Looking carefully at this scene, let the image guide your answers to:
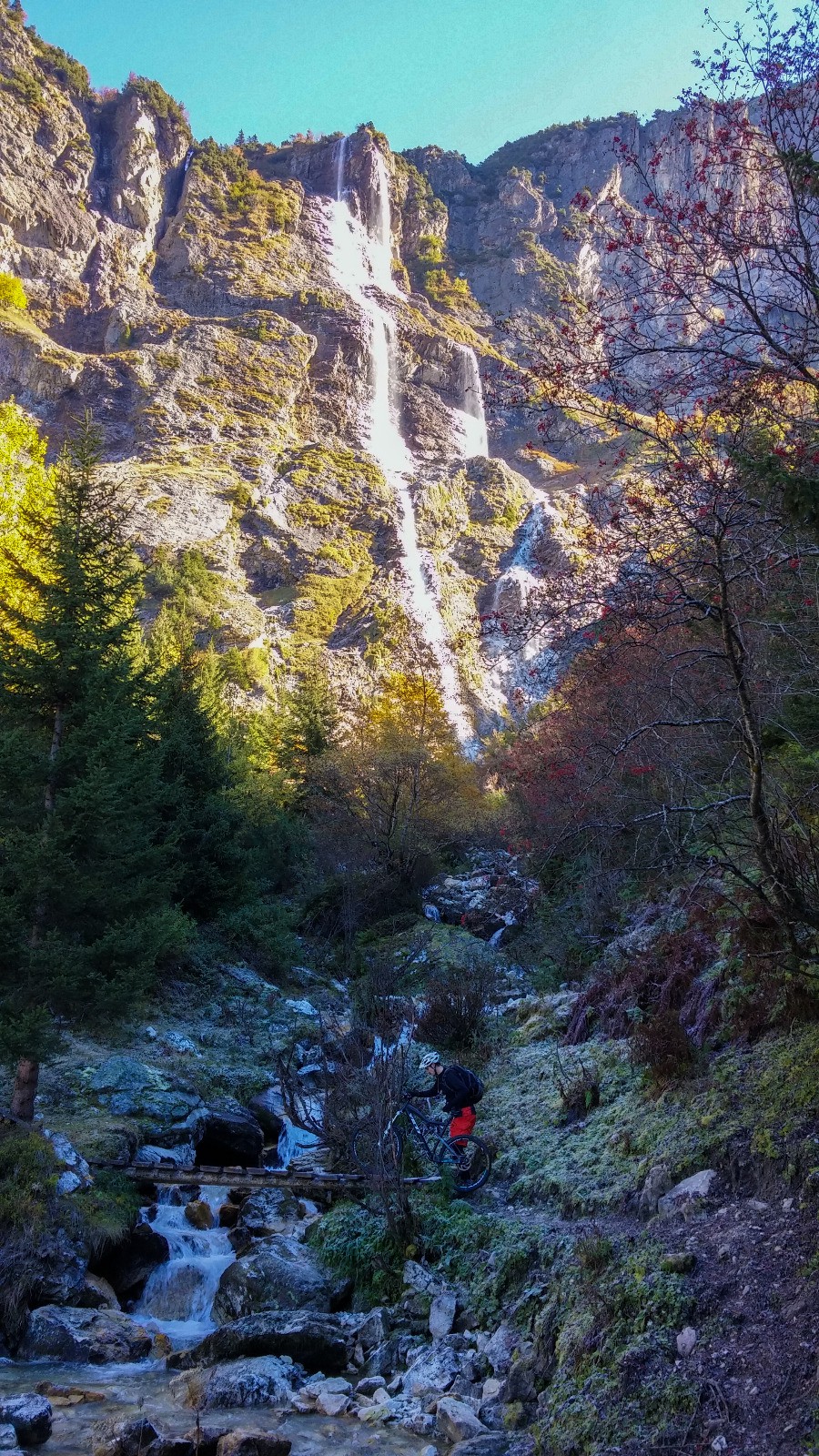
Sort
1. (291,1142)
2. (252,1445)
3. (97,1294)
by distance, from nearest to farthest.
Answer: (252,1445) < (97,1294) < (291,1142)

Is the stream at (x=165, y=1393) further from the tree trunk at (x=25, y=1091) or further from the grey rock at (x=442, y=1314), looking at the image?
the tree trunk at (x=25, y=1091)

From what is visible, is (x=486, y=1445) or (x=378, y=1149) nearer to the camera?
(x=486, y=1445)

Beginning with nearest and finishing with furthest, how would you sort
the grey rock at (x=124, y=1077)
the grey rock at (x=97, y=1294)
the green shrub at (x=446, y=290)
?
the grey rock at (x=97, y=1294) → the grey rock at (x=124, y=1077) → the green shrub at (x=446, y=290)

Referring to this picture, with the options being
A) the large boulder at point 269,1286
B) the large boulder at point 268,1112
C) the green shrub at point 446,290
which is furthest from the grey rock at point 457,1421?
the green shrub at point 446,290

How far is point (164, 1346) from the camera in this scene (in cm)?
646

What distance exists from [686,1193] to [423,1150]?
377 centimetres

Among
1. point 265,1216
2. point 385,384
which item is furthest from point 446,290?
point 265,1216

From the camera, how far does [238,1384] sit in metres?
5.42

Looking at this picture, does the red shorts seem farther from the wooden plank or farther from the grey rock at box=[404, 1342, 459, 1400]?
the grey rock at box=[404, 1342, 459, 1400]

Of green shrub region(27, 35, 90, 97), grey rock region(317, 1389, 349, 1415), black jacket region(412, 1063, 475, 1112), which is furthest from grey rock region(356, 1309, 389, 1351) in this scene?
green shrub region(27, 35, 90, 97)

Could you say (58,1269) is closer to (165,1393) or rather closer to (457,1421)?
(165,1393)

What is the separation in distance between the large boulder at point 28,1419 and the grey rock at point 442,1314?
2.40 meters

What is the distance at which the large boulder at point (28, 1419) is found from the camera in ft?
15.7

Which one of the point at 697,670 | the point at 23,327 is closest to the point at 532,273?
the point at 23,327
